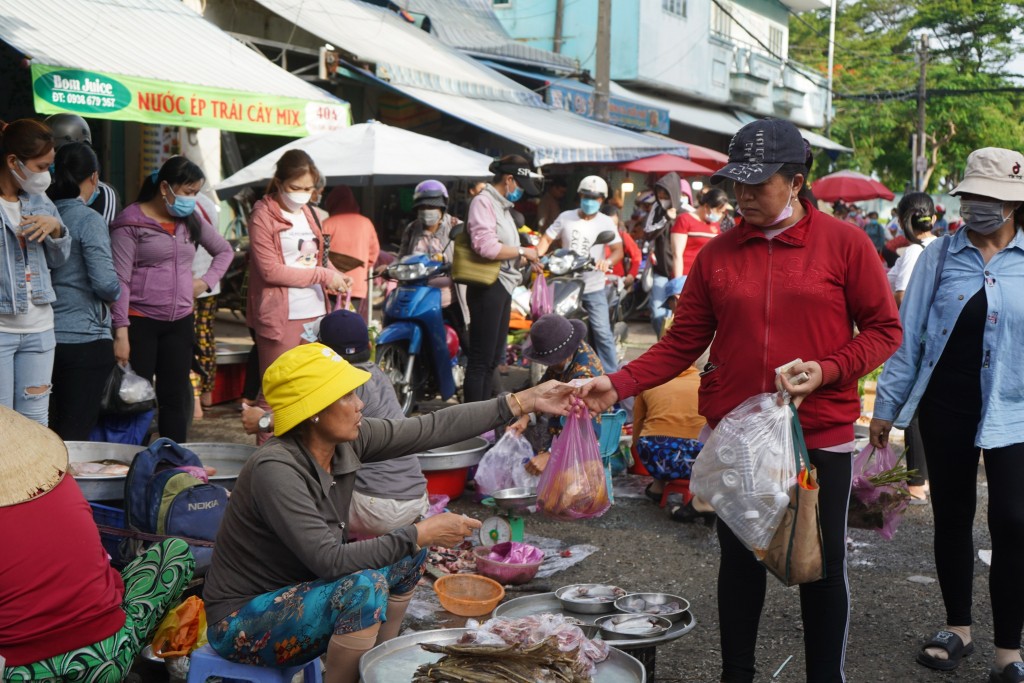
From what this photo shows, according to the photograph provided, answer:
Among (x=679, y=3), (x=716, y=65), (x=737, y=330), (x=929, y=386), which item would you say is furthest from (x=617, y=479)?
(x=716, y=65)

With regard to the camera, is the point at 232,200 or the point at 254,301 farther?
the point at 232,200

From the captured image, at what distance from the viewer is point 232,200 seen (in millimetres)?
13430

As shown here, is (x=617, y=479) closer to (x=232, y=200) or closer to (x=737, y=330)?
(x=737, y=330)

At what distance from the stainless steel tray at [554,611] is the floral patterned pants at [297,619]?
1049 mm

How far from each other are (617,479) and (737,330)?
12.5 feet

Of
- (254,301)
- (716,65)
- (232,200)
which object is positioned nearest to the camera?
(254,301)

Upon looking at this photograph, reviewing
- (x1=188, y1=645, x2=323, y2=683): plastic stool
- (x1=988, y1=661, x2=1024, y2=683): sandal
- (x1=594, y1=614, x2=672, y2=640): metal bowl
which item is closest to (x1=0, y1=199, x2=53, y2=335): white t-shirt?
(x1=188, y1=645, x2=323, y2=683): plastic stool

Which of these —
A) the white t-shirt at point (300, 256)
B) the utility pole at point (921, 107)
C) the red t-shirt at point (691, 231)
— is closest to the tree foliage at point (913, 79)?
the utility pole at point (921, 107)

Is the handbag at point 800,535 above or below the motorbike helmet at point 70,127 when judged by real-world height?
below

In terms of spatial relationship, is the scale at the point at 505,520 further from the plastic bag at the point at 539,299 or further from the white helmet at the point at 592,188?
the white helmet at the point at 592,188

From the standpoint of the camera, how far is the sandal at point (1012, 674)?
3965 millimetres

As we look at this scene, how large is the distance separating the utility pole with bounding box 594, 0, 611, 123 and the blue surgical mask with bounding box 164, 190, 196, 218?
12092 mm

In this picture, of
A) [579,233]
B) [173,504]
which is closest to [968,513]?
[173,504]

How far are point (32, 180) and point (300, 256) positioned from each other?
208 cm
